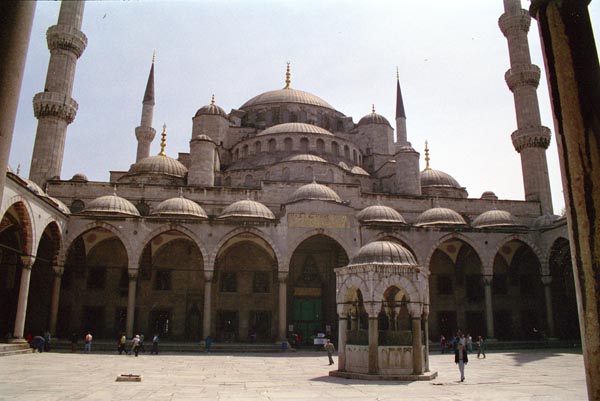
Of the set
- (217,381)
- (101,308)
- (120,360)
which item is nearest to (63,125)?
(101,308)

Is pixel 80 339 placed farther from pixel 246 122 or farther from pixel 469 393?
pixel 246 122

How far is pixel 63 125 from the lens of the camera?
2239 cm

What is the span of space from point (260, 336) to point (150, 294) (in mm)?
5200

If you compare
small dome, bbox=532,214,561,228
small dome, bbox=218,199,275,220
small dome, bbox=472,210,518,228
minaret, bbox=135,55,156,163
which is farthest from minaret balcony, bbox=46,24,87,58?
small dome, bbox=532,214,561,228

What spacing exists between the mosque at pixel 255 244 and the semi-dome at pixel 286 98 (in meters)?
8.95

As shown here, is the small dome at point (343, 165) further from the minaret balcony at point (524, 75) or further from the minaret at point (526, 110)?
the minaret balcony at point (524, 75)

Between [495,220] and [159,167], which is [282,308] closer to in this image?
[495,220]

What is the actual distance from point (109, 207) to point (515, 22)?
2237cm

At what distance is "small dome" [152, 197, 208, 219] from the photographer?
19.9 meters

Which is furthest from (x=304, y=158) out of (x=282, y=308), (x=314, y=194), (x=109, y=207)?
(x=109, y=207)

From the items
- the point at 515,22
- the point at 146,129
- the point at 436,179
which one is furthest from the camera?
the point at 146,129

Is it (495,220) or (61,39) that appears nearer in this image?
(61,39)

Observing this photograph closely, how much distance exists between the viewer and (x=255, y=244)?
870 inches

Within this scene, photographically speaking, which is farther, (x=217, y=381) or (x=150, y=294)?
(x=150, y=294)
